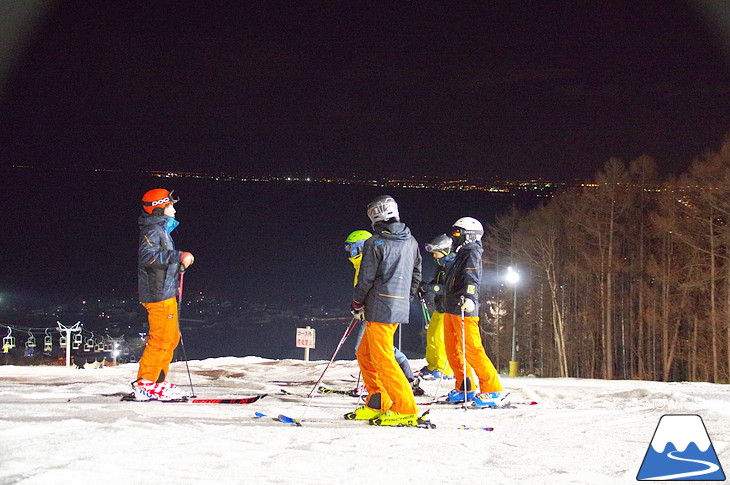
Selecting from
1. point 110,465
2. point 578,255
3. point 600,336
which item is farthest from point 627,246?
point 110,465

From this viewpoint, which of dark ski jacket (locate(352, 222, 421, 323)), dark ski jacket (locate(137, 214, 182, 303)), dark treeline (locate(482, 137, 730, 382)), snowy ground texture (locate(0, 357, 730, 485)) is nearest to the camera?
snowy ground texture (locate(0, 357, 730, 485))

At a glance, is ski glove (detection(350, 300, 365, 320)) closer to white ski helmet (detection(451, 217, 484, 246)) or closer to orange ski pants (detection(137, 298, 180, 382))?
white ski helmet (detection(451, 217, 484, 246))

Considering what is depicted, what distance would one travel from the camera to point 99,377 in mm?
9266

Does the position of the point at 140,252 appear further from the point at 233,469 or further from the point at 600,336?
A: the point at 600,336

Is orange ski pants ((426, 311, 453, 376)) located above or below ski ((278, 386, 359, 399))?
above

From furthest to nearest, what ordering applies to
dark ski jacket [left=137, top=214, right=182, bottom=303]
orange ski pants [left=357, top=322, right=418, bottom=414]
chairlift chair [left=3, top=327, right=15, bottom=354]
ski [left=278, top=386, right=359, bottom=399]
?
1. chairlift chair [left=3, top=327, right=15, bottom=354]
2. ski [left=278, top=386, right=359, bottom=399]
3. dark ski jacket [left=137, top=214, right=182, bottom=303]
4. orange ski pants [left=357, top=322, right=418, bottom=414]

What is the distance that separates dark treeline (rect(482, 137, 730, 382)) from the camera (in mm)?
21750

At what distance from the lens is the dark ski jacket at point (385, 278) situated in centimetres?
530

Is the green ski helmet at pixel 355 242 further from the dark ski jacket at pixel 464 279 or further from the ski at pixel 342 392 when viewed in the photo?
the ski at pixel 342 392

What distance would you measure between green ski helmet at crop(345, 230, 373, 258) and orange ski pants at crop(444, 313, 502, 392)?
4.36 feet

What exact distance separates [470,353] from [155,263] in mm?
3095

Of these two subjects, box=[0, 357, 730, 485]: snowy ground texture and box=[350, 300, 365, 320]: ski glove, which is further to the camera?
box=[350, 300, 365, 320]: ski glove

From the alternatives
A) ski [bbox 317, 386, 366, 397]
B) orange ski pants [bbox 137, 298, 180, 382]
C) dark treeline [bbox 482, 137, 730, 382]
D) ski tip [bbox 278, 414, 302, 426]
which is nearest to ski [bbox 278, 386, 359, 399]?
ski [bbox 317, 386, 366, 397]

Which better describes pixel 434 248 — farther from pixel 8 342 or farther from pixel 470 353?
pixel 8 342
